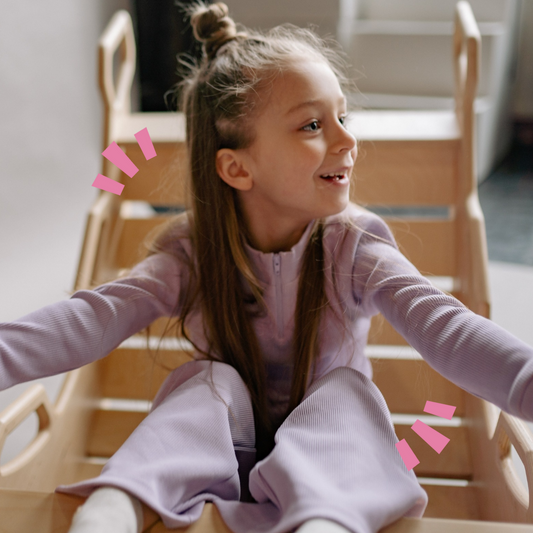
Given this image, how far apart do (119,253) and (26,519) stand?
2.24 feet

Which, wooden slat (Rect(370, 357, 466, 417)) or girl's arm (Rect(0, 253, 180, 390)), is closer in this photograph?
girl's arm (Rect(0, 253, 180, 390))

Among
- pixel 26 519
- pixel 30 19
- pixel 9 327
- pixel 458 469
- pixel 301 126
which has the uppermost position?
pixel 30 19

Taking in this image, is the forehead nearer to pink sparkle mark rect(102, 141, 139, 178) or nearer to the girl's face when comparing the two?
the girl's face

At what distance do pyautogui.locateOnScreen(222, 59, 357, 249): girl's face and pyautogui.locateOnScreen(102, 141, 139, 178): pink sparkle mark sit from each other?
0.47 meters

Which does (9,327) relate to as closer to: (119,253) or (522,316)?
(119,253)

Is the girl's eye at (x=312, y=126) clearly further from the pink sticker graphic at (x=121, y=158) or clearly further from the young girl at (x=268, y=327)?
the pink sticker graphic at (x=121, y=158)

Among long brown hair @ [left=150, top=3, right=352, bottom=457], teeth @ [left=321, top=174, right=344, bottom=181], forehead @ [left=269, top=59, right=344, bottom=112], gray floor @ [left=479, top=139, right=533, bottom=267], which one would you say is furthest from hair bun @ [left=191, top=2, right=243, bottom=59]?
gray floor @ [left=479, top=139, right=533, bottom=267]

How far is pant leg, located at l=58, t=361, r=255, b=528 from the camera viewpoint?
21.9 inches

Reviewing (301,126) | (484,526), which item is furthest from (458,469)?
(301,126)

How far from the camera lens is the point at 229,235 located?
84 centimetres

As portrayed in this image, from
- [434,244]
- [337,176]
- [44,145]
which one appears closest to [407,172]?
[434,244]

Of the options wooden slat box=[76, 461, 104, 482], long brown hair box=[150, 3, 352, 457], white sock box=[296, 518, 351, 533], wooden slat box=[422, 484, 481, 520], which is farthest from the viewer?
wooden slat box=[76, 461, 104, 482]

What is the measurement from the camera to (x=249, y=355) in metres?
0.83

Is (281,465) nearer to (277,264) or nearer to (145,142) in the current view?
(277,264)
